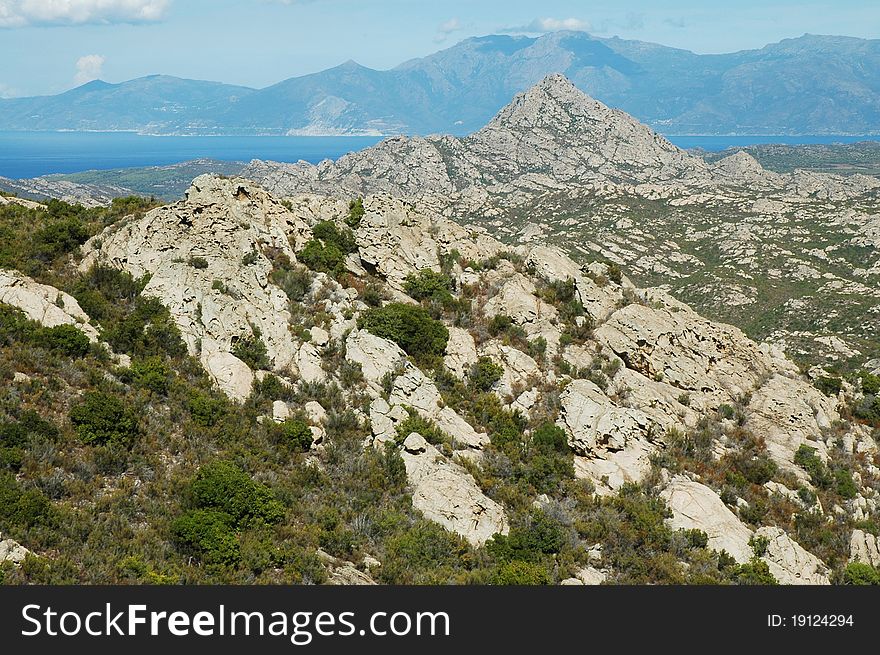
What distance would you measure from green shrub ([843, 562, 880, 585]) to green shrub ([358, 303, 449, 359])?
2200 centimetres

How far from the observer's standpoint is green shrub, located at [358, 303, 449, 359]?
3306cm

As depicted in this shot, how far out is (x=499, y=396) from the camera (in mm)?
31891

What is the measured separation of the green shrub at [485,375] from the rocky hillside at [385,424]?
0.16 metres

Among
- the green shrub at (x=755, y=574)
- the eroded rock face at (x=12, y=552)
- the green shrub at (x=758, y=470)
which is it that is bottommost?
the green shrub at (x=755, y=574)

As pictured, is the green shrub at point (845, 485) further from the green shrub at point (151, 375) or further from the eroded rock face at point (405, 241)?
the green shrub at point (151, 375)

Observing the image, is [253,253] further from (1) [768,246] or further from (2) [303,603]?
(1) [768,246]

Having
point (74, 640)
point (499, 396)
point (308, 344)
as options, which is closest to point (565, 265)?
point (499, 396)

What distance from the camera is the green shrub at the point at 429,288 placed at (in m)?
38.7

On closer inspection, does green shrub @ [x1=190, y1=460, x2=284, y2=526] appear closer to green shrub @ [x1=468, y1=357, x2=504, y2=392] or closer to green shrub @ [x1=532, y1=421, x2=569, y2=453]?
green shrub @ [x1=532, y1=421, x2=569, y2=453]

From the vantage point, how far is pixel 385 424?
27.8m

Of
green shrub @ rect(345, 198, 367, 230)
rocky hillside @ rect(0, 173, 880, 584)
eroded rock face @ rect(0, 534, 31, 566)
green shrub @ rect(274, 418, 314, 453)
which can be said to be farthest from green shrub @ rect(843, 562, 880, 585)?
green shrub @ rect(345, 198, 367, 230)

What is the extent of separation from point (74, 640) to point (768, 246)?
592ft

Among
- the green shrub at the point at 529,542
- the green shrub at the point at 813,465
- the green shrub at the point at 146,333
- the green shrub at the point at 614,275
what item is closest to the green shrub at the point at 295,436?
the green shrub at the point at 146,333

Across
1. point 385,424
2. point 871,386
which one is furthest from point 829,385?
point 385,424
